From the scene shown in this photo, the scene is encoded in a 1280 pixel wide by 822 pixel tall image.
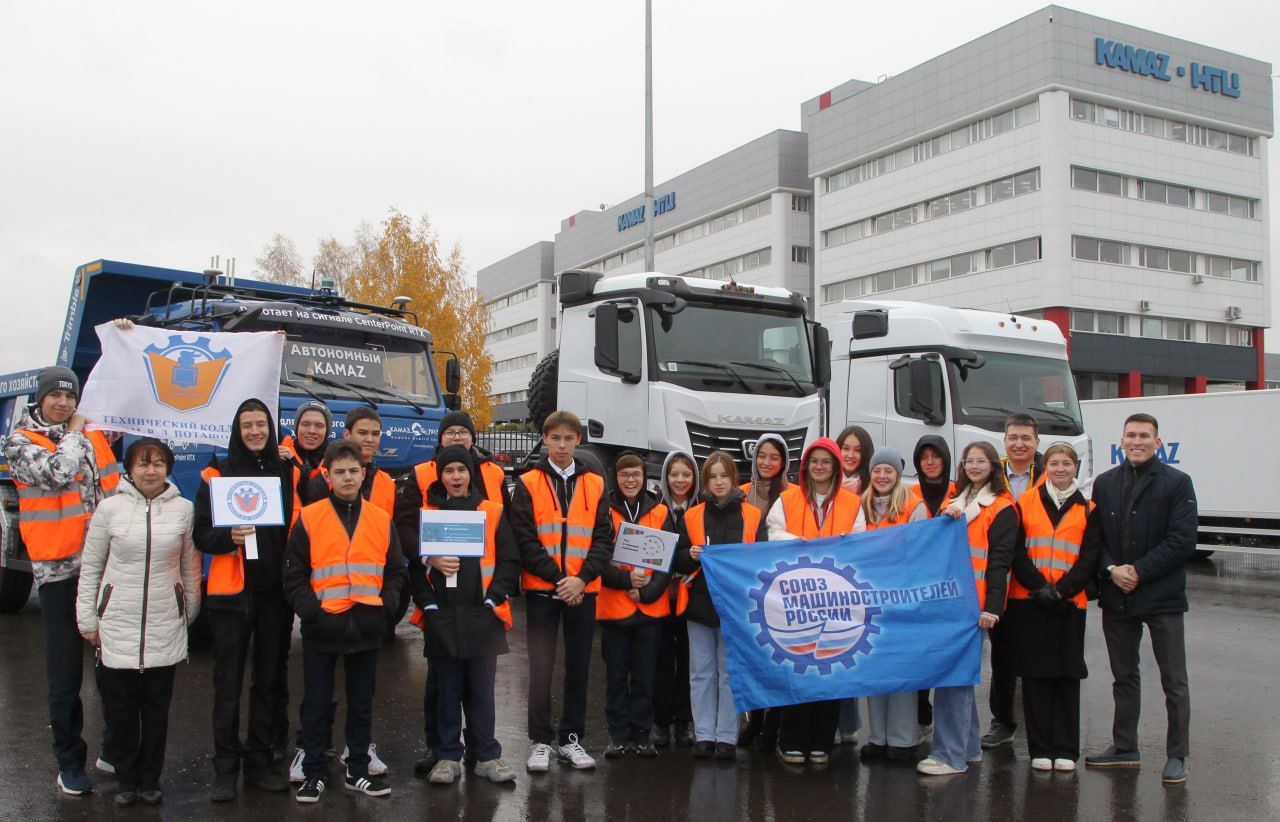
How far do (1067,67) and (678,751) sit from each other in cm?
4374

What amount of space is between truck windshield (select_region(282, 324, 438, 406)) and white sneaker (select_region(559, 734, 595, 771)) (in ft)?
15.8

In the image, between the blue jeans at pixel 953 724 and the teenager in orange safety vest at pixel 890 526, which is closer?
the blue jeans at pixel 953 724

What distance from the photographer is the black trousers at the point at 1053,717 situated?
607cm

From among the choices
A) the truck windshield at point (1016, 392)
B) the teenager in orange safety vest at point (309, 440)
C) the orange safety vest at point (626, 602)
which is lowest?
the orange safety vest at point (626, 602)

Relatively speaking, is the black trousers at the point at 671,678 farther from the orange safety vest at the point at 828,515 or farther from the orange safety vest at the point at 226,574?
the orange safety vest at the point at 226,574

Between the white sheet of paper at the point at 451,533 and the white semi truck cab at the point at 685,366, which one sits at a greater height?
the white semi truck cab at the point at 685,366

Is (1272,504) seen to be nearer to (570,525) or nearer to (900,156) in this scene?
(570,525)

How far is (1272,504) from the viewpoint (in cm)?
1605

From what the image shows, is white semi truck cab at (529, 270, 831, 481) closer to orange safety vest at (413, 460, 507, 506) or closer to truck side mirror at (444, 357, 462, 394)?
truck side mirror at (444, 357, 462, 394)

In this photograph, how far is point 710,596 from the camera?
627 centimetres

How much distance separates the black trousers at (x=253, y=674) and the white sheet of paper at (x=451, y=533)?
33.2 inches

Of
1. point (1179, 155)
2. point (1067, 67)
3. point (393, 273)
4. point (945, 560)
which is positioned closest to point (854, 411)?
point (945, 560)

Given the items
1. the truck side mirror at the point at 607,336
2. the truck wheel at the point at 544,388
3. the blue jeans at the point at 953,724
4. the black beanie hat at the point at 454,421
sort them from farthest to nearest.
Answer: the truck wheel at the point at 544,388 < the truck side mirror at the point at 607,336 < the black beanie hat at the point at 454,421 < the blue jeans at the point at 953,724

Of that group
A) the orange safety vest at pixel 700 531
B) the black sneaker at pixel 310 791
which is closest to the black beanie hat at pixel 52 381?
the black sneaker at pixel 310 791
